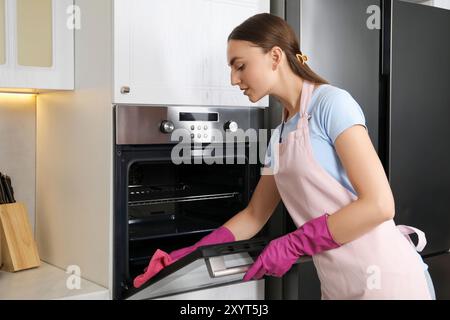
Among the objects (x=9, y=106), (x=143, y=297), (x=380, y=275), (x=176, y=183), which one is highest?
(x=9, y=106)

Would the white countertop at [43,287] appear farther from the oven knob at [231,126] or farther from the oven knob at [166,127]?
the oven knob at [231,126]

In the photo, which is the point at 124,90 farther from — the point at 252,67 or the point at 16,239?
the point at 16,239

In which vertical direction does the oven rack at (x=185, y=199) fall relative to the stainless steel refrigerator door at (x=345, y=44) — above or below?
below

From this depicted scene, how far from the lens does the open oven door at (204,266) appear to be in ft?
4.07

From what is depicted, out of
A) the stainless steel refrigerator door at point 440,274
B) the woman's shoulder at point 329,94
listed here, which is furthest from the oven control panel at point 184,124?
the stainless steel refrigerator door at point 440,274

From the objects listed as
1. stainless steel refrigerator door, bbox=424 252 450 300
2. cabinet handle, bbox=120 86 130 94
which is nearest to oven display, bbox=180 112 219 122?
cabinet handle, bbox=120 86 130 94

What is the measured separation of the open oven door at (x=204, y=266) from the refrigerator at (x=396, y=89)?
1.59 feet

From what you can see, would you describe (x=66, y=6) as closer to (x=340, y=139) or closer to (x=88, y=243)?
(x=88, y=243)

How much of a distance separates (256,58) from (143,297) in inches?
28.3

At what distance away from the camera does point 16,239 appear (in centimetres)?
186

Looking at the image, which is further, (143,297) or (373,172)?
(143,297)

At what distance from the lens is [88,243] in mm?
1744

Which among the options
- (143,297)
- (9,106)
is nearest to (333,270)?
(143,297)

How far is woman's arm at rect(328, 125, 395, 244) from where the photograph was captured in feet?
4.05
